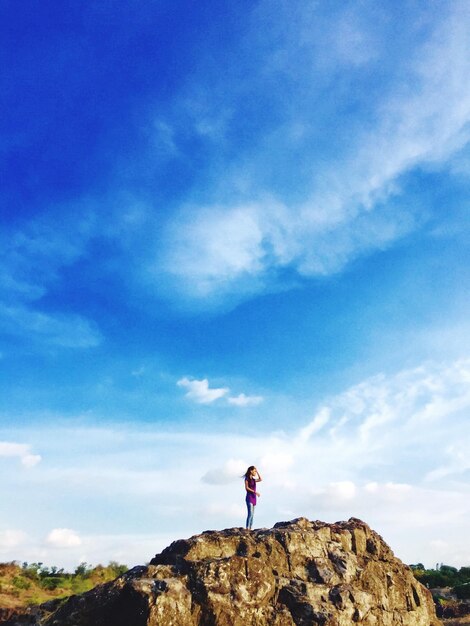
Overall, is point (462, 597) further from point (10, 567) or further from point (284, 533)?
point (10, 567)

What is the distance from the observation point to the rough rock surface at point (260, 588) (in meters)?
16.4

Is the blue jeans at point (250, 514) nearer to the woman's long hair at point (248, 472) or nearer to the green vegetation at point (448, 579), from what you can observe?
the woman's long hair at point (248, 472)

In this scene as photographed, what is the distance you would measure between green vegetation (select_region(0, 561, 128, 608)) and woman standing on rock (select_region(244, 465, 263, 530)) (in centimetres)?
1836

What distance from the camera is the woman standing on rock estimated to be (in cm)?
2483

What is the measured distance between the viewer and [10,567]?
42.1m

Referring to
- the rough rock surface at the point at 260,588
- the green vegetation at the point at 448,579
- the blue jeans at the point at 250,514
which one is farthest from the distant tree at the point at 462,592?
the blue jeans at the point at 250,514

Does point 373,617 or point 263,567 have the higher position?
point 263,567

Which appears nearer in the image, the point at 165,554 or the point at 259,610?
the point at 259,610

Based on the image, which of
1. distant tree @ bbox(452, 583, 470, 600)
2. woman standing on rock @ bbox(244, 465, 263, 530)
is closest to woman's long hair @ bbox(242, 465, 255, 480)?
woman standing on rock @ bbox(244, 465, 263, 530)

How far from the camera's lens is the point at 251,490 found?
24.9 meters

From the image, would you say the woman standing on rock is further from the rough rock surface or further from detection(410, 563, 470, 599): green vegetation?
detection(410, 563, 470, 599): green vegetation

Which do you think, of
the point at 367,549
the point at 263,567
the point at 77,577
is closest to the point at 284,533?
the point at 263,567

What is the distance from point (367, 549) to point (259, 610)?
9.62m

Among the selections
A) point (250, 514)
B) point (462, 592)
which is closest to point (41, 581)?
point (250, 514)
